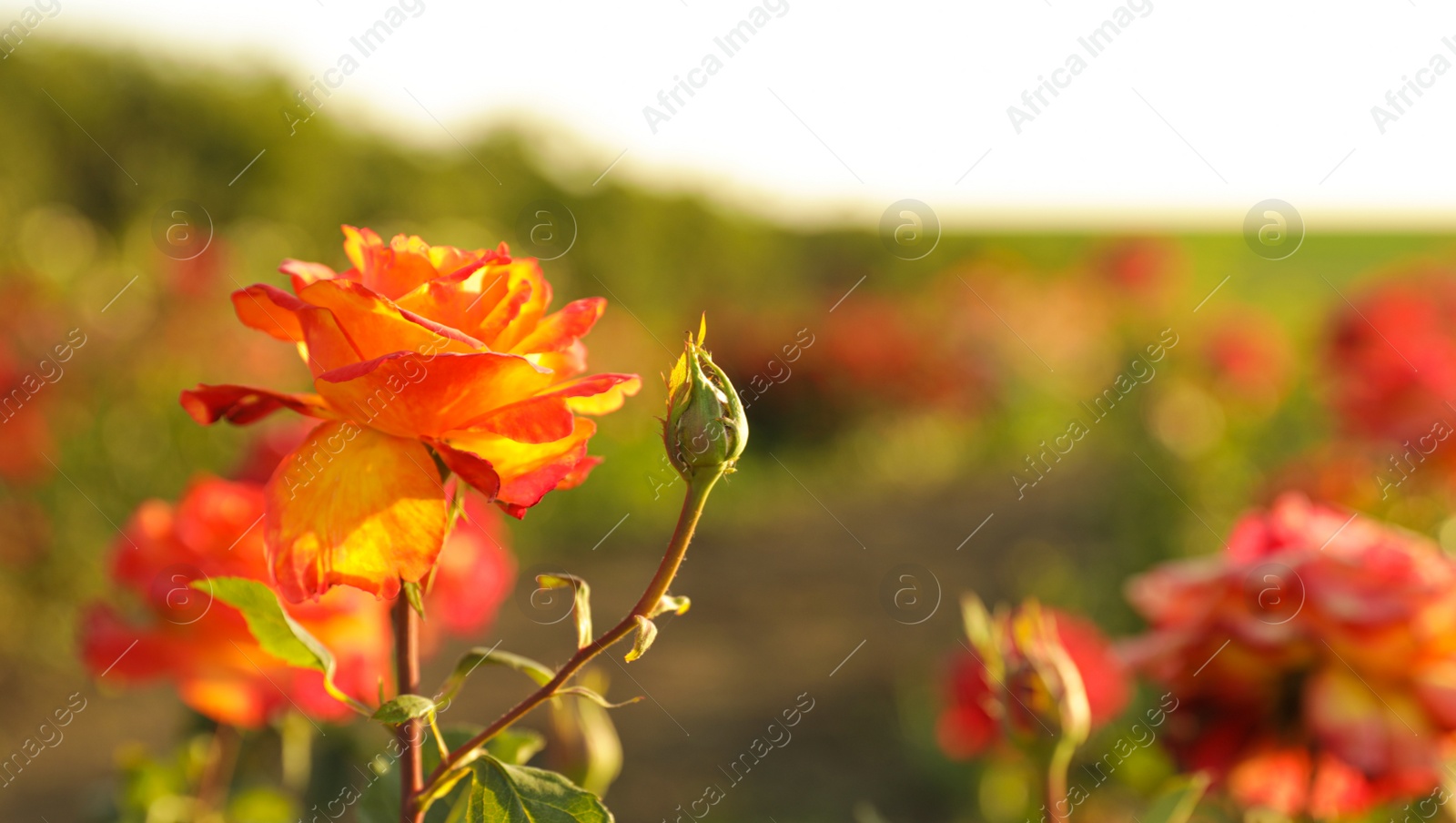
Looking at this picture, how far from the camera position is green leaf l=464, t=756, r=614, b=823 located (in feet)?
1.18

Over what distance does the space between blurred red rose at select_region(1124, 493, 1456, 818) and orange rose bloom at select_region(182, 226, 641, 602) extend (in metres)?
0.51

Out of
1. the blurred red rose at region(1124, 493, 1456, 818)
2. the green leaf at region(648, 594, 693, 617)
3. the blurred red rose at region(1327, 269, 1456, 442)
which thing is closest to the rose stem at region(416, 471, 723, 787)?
the green leaf at region(648, 594, 693, 617)

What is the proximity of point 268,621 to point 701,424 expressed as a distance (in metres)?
0.20

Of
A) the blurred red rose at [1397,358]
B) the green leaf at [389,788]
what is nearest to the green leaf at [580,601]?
the green leaf at [389,788]

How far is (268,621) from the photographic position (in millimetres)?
416

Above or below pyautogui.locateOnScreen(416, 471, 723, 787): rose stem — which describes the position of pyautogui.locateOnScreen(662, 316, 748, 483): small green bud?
above

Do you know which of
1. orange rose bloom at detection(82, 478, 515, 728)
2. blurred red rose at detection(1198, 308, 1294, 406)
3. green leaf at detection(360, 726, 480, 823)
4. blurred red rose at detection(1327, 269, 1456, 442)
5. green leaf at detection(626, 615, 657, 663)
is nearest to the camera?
green leaf at detection(626, 615, 657, 663)

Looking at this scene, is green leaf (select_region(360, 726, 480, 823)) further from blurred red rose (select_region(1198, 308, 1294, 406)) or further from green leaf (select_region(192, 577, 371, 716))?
blurred red rose (select_region(1198, 308, 1294, 406))

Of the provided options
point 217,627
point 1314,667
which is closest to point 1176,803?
→ point 1314,667

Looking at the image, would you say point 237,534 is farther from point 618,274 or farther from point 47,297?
point 618,274

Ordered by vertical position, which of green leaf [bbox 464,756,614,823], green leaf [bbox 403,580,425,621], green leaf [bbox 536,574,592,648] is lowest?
green leaf [bbox 464,756,614,823]

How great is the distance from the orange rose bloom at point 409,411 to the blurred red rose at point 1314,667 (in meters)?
0.51

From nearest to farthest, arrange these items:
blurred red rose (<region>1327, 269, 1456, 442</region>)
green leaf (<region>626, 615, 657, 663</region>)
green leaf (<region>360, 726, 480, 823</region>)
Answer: green leaf (<region>626, 615, 657, 663</region>), green leaf (<region>360, 726, 480, 823</region>), blurred red rose (<region>1327, 269, 1456, 442</region>)

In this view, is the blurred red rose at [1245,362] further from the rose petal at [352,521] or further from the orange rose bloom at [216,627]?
the rose petal at [352,521]
